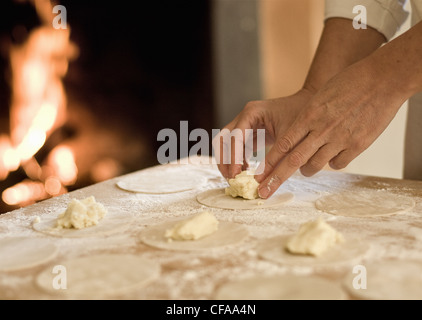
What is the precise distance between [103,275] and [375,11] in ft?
4.28

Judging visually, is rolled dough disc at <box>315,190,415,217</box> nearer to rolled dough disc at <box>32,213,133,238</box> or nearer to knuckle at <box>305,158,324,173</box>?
knuckle at <box>305,158,324,173</box>

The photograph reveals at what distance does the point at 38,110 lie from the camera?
254 cm

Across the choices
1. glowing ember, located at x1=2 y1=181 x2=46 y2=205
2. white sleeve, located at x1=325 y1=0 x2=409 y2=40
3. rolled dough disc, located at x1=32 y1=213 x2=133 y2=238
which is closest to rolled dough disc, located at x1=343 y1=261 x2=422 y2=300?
rolled dough disc, located at x1=32 y1=213 x2=133 y2=238

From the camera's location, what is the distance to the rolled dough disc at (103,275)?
0.90 m

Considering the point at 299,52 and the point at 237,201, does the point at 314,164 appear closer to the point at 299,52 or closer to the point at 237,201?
the point at 237,201

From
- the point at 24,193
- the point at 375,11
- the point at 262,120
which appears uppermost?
the point at 375,11

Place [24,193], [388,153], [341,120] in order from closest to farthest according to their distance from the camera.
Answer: [341,120], [24,193], [388,153]

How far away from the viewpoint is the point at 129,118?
289 cm

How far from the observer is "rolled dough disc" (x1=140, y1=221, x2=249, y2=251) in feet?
3.62

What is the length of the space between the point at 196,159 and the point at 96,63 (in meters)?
0.99

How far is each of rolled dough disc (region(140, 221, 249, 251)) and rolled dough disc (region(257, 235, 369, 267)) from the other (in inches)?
3.0

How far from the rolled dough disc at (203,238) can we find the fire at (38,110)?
144 cm

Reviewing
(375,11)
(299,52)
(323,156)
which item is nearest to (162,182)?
(323,156)
